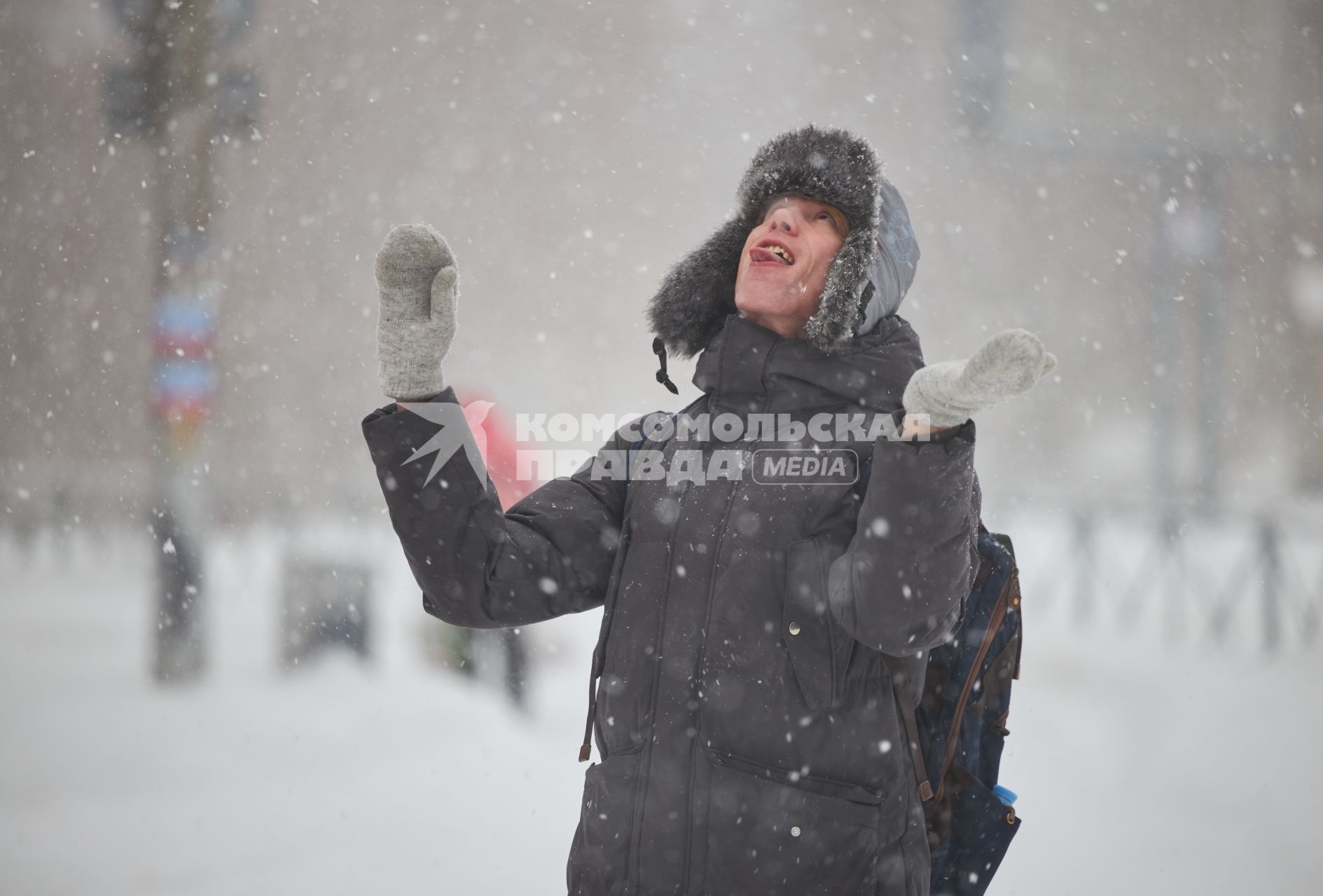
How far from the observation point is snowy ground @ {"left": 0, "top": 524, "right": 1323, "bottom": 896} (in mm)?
2881

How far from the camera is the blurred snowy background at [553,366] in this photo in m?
3.37

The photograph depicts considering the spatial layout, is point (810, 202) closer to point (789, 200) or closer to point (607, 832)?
point (789, 200)

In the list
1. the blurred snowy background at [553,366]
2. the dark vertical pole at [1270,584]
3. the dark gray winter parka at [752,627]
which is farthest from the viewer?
the dark vertical pole at [1270,584]

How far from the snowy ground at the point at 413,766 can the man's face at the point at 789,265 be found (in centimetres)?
224

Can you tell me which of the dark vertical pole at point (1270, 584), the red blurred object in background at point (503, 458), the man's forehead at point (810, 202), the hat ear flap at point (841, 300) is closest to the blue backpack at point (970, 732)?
the hat ear flap at point (841, 300)

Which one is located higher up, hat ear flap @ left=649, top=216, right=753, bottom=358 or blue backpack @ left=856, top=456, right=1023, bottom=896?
hat ear flap @ left=649, top=216, right=753, bottom=358

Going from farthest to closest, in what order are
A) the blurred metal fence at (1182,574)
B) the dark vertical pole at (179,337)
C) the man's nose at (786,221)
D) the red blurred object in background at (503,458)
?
the blurred metal fence at (1182,574) → the dark vertical pole at (179,337) → the red blurred object in background at (503,458) → the man's nose at (786,221)

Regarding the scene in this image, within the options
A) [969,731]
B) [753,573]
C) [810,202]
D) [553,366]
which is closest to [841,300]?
[810,202]

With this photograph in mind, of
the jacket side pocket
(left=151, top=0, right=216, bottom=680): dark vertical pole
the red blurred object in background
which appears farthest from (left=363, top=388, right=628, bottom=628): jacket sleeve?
(left=151, top=0, right=216, bottom=680): dark vertical pole

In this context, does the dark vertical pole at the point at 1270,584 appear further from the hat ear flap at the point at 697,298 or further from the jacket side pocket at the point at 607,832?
the jacket side pocket at the point at 607,832

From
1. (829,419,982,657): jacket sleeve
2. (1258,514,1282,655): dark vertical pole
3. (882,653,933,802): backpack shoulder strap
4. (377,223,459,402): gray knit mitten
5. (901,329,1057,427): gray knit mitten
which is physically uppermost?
(377,223,459,402): gray knit mitten

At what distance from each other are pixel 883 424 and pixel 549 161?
5744mm

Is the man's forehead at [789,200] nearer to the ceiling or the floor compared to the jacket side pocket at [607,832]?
nearer to the ceiling

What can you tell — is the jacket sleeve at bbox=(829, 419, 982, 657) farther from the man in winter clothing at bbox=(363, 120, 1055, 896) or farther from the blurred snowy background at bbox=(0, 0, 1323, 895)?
the blurred snowy background at bbox=(0, 0, 1323, 895)
